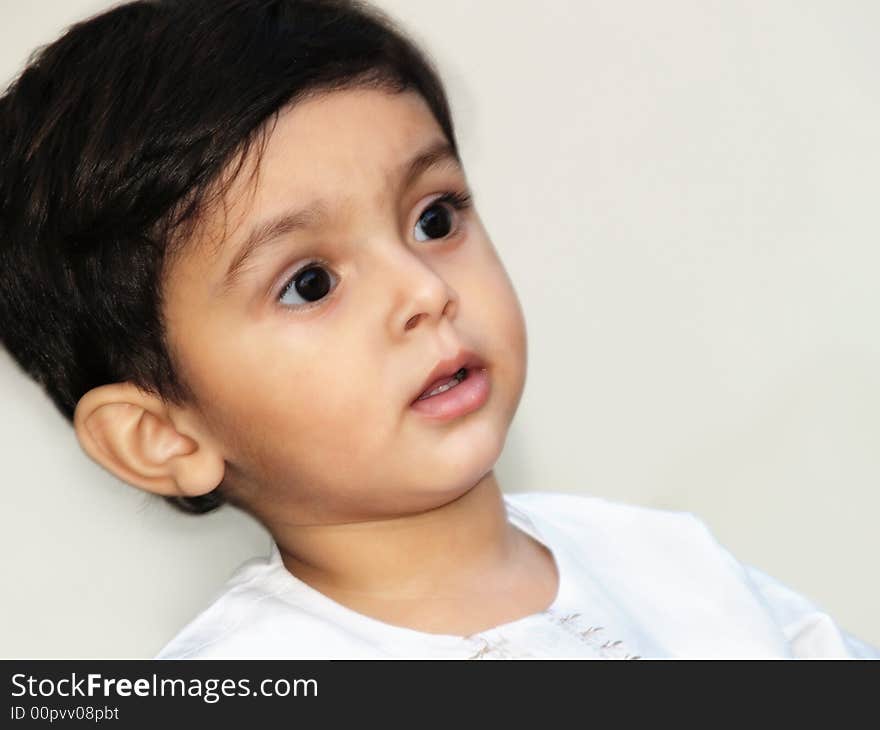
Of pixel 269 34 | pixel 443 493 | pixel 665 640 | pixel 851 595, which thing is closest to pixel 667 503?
pixel 851 595

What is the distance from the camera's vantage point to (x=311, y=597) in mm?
791

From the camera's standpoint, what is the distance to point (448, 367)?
71cm

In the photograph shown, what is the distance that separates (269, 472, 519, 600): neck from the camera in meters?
0.78

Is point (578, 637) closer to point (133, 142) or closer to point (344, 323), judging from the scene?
point (344, 323)

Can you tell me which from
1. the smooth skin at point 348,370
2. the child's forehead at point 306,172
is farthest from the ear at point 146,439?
the child's forehead at point 306,172

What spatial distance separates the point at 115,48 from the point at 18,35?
339mm

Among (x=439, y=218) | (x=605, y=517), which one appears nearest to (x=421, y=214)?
(x=439, y=218)

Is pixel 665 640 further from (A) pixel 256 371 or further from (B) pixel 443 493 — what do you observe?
(A) pixel 256 371

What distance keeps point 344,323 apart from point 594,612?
221 mm

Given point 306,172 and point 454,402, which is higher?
point 306,172

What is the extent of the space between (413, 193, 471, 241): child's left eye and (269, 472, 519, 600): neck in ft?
0.46

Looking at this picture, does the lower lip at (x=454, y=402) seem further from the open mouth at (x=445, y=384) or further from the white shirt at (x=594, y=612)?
the white shirt at (x=594, y=612)

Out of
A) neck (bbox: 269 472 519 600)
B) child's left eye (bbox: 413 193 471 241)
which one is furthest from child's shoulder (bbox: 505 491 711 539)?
child's left eye (bbox: 413 193 471 241)

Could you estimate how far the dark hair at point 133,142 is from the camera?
0.70 m
